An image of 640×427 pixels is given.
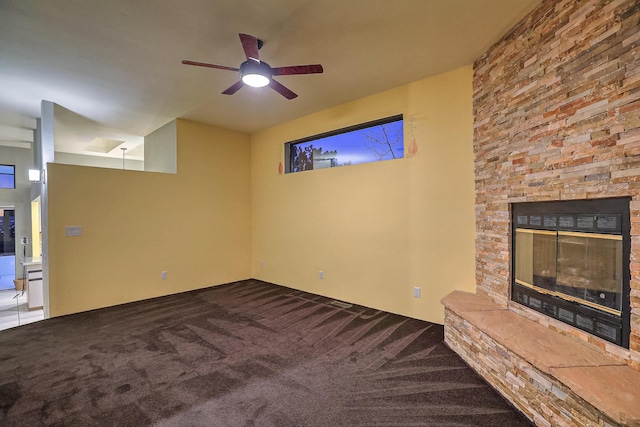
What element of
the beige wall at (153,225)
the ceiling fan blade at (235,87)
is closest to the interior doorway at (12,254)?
the beige wall at (153,225)

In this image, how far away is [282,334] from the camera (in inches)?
124

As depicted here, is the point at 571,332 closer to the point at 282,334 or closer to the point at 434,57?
the point at 282,334

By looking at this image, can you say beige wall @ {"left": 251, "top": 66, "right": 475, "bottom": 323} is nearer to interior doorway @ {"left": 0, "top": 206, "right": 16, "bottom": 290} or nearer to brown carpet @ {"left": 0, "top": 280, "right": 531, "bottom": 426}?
brown carpet @ {"left": 0, "top": 280, "right": 531, "bottom": 426}

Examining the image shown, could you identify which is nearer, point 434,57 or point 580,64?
point 580,64

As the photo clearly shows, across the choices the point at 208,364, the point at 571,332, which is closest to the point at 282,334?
the point at 208,364

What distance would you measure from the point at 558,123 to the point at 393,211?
1.95m

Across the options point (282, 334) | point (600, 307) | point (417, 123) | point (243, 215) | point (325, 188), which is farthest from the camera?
point (243, 215)

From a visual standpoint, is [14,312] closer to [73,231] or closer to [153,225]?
[73,231]

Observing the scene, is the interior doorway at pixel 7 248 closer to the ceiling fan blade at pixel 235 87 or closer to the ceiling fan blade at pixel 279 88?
the ceiling fan blade at pixel 235 87

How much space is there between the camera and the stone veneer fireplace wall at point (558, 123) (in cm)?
164

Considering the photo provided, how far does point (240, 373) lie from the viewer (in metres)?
2.39

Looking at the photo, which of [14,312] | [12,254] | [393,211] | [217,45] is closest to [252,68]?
[217,45]

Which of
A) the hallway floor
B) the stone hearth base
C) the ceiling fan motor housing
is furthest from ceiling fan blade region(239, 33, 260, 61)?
the hallway floor

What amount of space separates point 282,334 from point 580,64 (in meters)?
3.54
